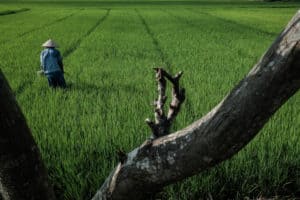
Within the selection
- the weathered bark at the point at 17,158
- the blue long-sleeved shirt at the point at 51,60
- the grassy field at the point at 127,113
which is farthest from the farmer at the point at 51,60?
the weathered bark at the point at 17,158

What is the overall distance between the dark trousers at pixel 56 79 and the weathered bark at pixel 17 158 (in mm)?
4001

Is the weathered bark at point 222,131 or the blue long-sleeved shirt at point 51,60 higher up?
the weathered bark at point 222,131

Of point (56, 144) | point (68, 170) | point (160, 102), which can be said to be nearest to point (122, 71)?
point (56, 144)

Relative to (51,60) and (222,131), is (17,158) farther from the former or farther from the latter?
(51,60)

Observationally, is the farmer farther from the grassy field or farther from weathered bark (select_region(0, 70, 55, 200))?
weathered bark (select_region(0, 70, 55, 200))

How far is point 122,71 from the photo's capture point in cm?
679

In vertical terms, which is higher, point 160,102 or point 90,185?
point 160,102

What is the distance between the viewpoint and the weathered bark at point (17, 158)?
1244 mm

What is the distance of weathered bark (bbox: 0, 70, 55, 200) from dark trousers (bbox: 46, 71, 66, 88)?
4.00 meters

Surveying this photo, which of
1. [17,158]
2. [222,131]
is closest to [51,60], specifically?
[17,158]

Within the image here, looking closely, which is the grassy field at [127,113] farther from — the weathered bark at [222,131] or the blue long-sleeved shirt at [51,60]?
the weathered bark at [222,131]

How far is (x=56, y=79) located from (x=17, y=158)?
4.24m

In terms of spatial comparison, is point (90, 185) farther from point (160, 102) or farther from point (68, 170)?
point (160, 102)

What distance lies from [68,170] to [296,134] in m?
1.81
